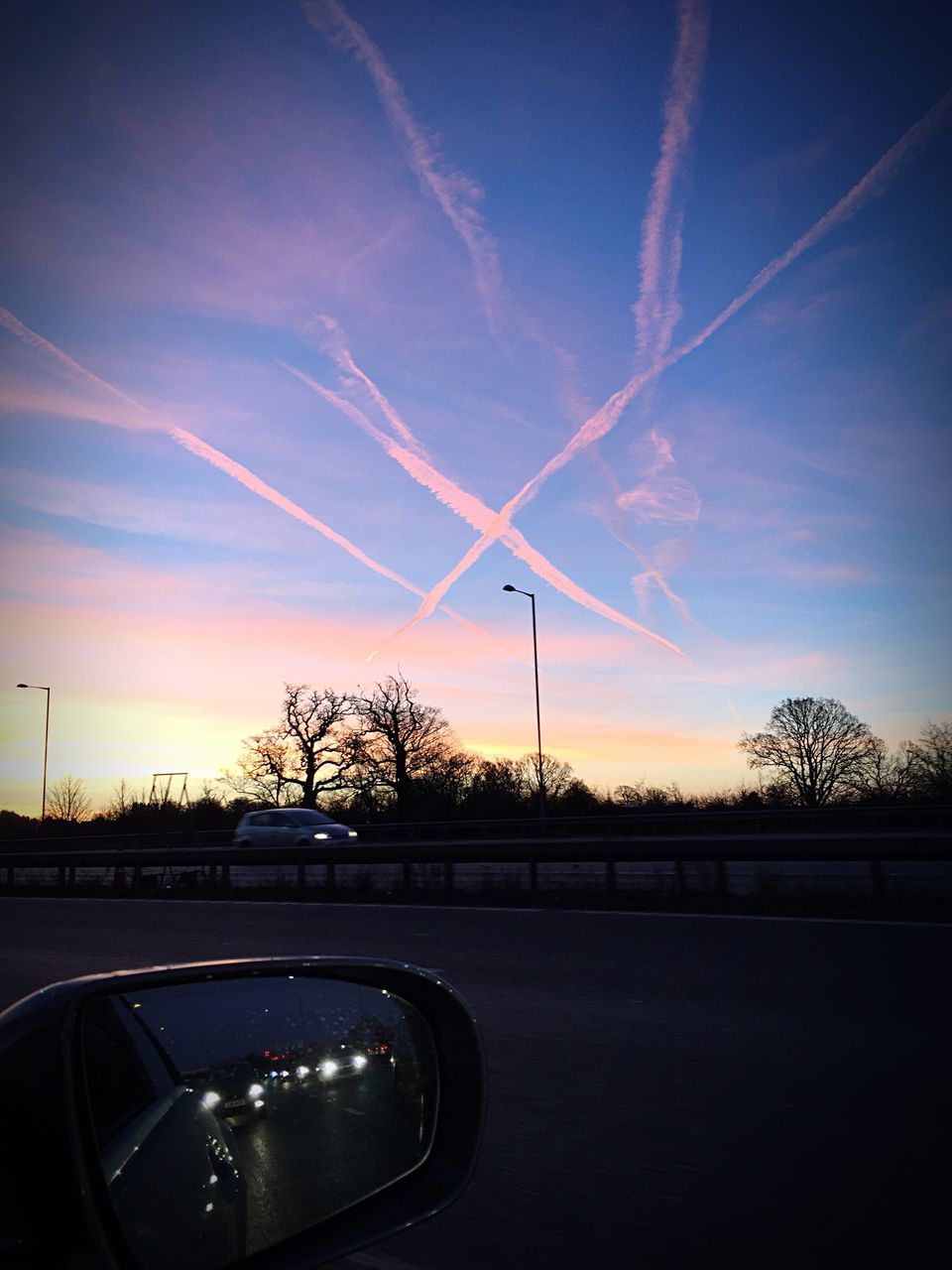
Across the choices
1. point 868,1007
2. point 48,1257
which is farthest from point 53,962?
point 48,1257

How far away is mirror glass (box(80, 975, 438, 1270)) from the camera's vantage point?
144 cm

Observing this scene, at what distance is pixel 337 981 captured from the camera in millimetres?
2135

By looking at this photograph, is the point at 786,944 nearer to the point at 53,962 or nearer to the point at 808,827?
the point at 53,962

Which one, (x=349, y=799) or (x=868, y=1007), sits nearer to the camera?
(x=868, y=1007)

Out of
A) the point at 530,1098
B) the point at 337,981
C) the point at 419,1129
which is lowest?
the point at 530,1098

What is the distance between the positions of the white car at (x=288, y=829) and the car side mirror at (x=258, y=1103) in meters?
33.2

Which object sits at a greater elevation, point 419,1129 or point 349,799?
point 349,799

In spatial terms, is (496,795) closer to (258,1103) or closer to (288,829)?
(288,829)

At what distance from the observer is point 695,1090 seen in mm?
5074

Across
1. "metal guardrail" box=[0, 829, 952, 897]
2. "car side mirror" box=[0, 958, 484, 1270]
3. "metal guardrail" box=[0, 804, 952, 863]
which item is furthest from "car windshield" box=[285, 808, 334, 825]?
Answer: "car side mirror" box=[0, 958, 484, 1270]

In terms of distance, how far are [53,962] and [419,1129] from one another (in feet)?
30.6

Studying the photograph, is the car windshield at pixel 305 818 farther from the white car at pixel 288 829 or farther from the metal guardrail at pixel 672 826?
the metal guardrail at pixel 672 826

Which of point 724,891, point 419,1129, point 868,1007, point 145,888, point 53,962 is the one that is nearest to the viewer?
point 419,1129

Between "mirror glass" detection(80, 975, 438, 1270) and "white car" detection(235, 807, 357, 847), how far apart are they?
33221mm
